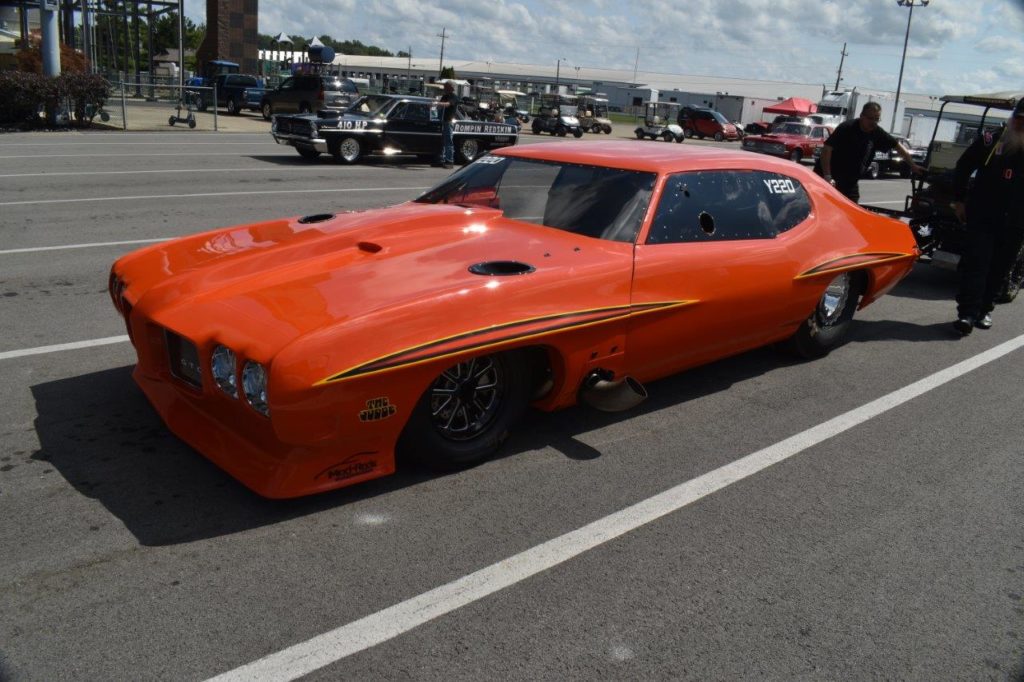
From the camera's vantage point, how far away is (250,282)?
12.7ft

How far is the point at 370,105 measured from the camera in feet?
59.9

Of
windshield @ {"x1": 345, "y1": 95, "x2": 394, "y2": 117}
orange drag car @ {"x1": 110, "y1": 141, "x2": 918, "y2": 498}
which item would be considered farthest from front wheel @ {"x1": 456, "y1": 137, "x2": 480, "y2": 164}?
orange drag car @ {"x1": 110, "y1": 141, "x2": 918, "y2": 498}

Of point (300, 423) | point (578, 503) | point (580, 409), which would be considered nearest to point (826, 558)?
point (578, 503)

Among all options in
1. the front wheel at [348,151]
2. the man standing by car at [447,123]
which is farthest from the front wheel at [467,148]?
the front wheel at [348,151]

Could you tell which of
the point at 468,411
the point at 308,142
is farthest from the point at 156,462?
the point at 308,142

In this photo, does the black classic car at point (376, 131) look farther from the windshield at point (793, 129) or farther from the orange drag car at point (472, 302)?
the windshield at point (793, 129)

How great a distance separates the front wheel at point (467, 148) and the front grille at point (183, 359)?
52.6 feet

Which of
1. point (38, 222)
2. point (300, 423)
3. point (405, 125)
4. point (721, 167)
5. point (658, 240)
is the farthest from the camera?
point (405, 125)

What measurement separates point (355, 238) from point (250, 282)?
0.71 m

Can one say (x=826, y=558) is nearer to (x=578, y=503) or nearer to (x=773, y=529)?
(x=773, y=529)

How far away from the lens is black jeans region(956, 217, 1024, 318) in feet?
21.8

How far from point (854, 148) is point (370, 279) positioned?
5.96 m

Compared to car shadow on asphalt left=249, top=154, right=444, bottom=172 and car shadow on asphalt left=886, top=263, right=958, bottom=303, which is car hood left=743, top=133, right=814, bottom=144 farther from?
car shadow on asphalt left=886, top=263, right=958, bottom=303

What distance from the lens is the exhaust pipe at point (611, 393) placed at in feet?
13.4
